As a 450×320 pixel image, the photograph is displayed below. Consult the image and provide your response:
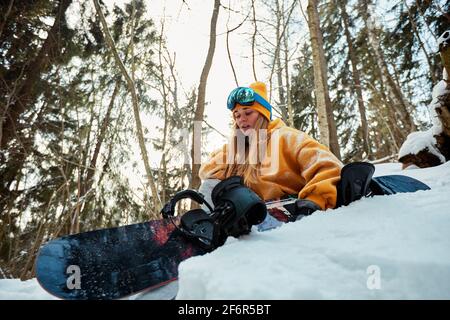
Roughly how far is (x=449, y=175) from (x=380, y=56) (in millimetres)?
5852

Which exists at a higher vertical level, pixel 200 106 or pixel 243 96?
pixel 200 106

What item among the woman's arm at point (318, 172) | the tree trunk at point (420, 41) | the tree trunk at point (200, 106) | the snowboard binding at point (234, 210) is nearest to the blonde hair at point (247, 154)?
the woman's arm at point (318, 172)

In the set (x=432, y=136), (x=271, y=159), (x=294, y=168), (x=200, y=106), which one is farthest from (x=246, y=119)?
(x=432, y=136)

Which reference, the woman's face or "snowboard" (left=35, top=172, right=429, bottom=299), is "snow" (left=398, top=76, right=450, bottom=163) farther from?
"snowboard" (left=35, top=172, right=429, bottom=299)

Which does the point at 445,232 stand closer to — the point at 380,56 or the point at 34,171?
the point at 380,56

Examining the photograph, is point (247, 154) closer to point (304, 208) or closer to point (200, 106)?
point (304, 208)

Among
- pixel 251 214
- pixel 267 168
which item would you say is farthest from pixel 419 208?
pixel 267 168

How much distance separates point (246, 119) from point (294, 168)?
2.50ft

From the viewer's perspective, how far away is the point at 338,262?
2.52 feet

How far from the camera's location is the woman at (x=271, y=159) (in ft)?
5.01

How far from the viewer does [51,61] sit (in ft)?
25.7

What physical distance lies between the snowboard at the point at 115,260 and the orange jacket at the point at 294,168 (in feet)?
1.10

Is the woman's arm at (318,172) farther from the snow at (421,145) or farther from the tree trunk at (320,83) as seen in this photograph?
the snow at (421,145)

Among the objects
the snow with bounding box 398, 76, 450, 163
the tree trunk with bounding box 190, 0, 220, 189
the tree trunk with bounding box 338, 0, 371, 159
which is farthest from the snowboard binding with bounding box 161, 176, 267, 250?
the tree trunk with bounding box 338, 0, 371, 159
